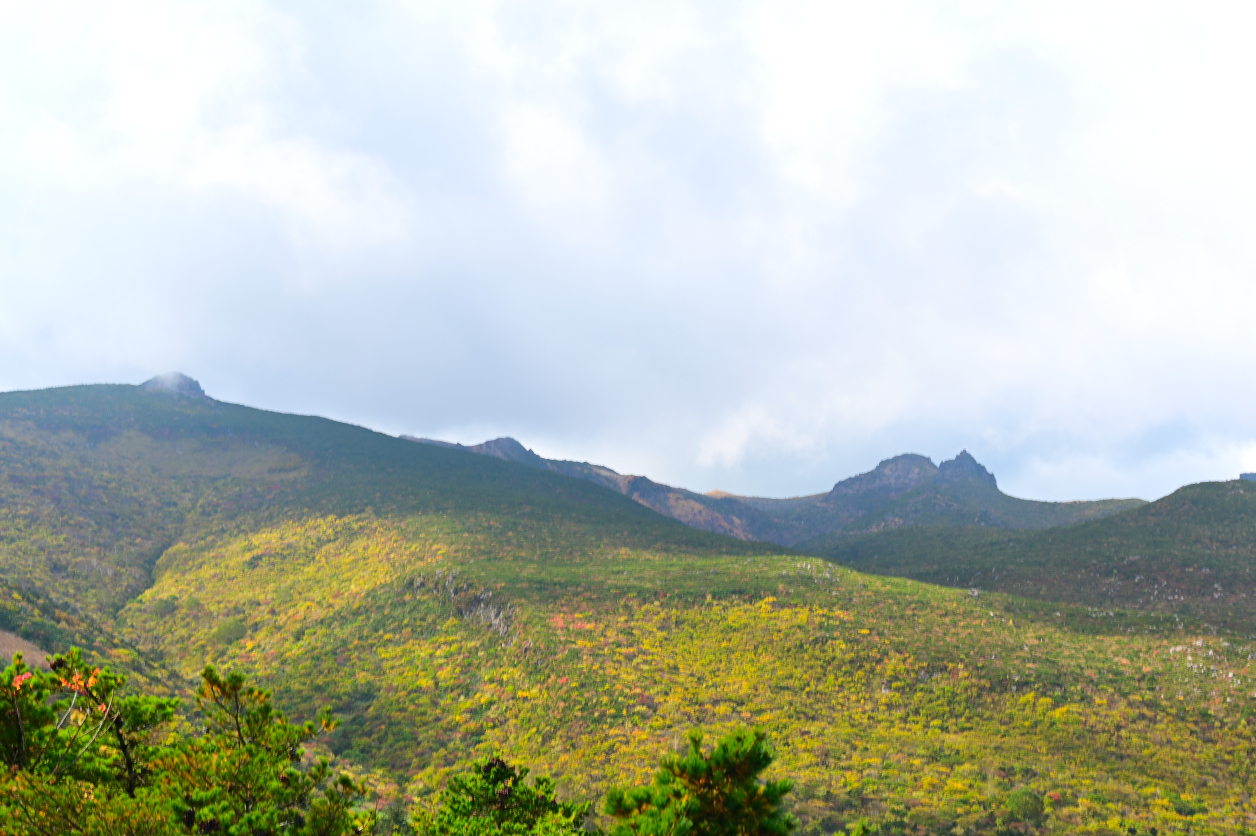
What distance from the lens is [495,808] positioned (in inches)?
493

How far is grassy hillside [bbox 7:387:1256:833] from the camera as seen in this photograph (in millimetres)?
29266

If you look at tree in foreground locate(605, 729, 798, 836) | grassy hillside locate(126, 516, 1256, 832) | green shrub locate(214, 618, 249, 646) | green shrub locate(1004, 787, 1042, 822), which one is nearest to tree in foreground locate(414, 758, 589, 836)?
tree in foreground locate(605, 729, 798, 836)

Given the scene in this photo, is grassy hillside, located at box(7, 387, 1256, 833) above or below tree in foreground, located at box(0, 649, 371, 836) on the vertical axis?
below

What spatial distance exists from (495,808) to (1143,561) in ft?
285

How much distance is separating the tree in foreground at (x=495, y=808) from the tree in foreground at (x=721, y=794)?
16.6 feet

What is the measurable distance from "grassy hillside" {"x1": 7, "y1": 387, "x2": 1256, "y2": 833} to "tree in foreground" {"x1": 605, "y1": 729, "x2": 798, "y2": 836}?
2254 cm

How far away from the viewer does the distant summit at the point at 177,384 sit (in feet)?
548

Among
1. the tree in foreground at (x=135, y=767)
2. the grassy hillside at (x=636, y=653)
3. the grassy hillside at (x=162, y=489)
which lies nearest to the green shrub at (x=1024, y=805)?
the grassy hillside at (x=636, y=653)

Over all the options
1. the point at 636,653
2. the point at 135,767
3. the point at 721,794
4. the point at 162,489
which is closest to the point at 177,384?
the point at 162,489

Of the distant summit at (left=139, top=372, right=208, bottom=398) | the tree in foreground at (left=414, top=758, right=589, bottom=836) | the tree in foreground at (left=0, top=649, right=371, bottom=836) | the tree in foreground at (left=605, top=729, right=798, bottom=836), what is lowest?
the tree in foreground at (left=414, top=758, right=589, bottom=836)

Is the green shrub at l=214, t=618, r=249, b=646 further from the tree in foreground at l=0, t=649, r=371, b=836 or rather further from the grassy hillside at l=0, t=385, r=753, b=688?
the tree in foreground at l=0, t=649, r=371, b=836

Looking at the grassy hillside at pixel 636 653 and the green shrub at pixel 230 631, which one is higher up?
the grassy hillside at pixel 636 653

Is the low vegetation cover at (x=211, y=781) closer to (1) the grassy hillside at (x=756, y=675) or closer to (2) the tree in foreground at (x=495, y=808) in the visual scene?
(2) the tree in foreground at (x=495, y=808)

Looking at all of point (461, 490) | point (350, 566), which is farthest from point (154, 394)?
point (350, 566)
